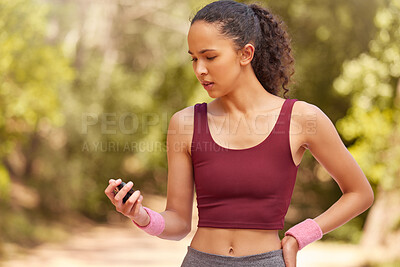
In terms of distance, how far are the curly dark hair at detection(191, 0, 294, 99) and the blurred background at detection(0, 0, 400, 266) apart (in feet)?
21.6

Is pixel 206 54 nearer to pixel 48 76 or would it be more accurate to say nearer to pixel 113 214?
pixel 48 76

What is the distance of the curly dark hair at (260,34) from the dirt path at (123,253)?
24.2 feet

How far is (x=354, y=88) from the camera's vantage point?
8938 mm

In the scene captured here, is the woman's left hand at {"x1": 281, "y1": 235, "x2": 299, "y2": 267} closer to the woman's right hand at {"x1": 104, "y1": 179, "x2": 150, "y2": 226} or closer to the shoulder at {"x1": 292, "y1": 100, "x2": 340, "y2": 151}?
the shoulder at {"x1": 292, "y1": 100, "x2": 340, "y2": 151}

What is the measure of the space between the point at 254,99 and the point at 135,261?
28.8 feet

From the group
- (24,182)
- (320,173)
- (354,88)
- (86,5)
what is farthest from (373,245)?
(86,5)

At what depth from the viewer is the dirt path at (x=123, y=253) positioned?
372 inches

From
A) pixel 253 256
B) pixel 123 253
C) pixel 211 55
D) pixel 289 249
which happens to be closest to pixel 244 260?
pixel 253 256

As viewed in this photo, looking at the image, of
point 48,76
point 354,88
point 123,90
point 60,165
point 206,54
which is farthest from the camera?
point 123,90

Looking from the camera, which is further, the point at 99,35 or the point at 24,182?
the point at 99,35

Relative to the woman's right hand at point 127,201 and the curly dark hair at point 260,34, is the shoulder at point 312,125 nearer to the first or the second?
the curly dark hair at point 260,34

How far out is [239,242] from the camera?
5.80 feet

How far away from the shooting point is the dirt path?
9.46 m

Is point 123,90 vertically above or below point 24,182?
above
